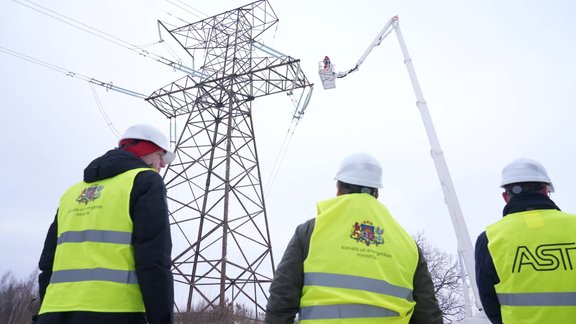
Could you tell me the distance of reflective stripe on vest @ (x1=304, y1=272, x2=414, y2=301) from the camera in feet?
6.40

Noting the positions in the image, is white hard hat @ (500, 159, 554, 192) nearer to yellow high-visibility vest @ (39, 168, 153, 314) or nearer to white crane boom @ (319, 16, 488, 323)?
yellow high-visibility vest @ (39, 168, 153, 314)

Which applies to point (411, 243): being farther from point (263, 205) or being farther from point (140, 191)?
point (263, 205)

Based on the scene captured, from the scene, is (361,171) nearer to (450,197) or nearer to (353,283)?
(353,283)

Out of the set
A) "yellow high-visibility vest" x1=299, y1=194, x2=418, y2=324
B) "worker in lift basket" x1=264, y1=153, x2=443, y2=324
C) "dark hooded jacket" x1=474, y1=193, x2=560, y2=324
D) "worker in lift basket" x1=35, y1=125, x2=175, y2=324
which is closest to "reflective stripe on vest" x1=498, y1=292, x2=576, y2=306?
"dark hooded jacket" x1=474, y1=193, x2=560, y2=324

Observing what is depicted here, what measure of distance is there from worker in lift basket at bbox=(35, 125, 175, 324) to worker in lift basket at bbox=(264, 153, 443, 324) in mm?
664

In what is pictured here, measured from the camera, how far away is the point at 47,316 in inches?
84.4

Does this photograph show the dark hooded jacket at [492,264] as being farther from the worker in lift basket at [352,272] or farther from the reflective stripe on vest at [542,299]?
the worker in lift basket at [352,272]

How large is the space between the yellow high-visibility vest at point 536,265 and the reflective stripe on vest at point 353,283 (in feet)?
3.12

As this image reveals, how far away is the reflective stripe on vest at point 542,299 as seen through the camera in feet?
7.55

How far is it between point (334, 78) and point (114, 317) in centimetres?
941

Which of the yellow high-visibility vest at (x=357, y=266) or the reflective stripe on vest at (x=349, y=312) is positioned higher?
the yellow high-visibility vest at (x=357, y=266)

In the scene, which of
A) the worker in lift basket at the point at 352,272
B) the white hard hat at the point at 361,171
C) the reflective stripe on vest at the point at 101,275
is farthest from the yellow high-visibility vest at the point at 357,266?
the reflective stripe on vest at the point at 101,275

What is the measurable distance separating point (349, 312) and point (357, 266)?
0.73 ft

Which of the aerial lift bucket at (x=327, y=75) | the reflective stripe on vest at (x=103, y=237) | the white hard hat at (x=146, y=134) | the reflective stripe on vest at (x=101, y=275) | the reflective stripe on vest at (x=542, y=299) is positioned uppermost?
the aerial lift bucket at (x=327, y=75)
